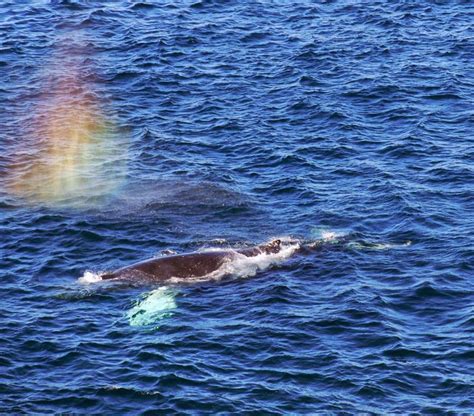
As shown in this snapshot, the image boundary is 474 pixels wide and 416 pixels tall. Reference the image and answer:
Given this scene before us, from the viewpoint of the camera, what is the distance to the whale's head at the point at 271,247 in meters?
35.5

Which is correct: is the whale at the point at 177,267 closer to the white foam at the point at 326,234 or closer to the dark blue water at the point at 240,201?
the dark blue water at the point at 240,201

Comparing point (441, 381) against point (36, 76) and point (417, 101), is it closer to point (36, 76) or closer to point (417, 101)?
point (417, 101)

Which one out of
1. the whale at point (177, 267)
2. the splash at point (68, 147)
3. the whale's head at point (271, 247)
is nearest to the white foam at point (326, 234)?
the whale's head at point (271, 247)

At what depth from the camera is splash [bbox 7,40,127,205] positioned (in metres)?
41.7

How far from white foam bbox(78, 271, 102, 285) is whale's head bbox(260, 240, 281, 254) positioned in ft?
19.0

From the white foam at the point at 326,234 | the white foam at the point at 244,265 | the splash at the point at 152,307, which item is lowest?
the white foam at the point at 326,234

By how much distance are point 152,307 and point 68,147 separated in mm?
15417

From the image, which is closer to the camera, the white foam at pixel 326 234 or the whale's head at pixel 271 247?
the whale's head at pixel 271 247

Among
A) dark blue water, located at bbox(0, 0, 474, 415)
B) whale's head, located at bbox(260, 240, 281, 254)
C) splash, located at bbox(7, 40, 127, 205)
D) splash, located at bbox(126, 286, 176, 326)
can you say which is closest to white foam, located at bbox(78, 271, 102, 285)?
dark blue water, located at bbox(0, 0, 474, 415)

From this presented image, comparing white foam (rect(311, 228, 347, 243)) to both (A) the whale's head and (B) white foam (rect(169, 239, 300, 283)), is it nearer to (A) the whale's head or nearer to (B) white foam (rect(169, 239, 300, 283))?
(B) white foam (rect(169, 239, 300, 283))

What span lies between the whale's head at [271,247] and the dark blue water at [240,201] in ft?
2.81

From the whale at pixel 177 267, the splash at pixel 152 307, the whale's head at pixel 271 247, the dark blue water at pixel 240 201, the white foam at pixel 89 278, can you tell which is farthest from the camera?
the whale's head at pixel 271 247

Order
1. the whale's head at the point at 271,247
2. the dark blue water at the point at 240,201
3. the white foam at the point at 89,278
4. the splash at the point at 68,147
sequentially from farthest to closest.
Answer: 1. the splash at the point at 68,147
2. the whale's head at the point at 271,247
3. the white foam at the point at 89,278
4. the dark blue water at the point at 240,201

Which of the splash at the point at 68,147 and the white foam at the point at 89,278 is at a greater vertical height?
the white foam at the point at 89,278
